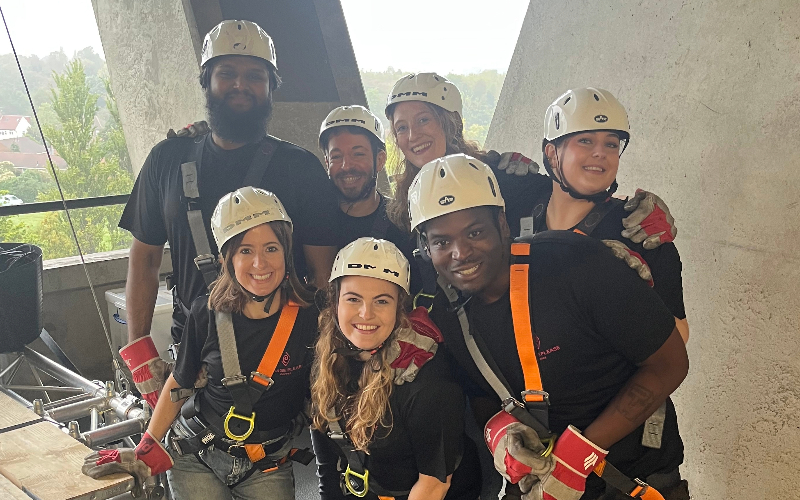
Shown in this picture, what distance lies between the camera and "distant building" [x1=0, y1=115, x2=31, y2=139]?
33.5ft

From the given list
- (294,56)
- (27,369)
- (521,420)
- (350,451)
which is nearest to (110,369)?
(27,369)

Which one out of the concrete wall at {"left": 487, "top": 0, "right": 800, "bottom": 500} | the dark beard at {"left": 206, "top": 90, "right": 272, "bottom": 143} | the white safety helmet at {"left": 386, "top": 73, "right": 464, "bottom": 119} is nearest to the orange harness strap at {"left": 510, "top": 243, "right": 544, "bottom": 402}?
the white safety helmet at {"left": 386, "top": 73, "right": 464, "bottom": 119}

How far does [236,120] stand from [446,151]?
3.52 feet

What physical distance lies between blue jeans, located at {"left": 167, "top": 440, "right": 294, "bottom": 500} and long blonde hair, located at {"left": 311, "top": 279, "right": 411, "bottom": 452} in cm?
39

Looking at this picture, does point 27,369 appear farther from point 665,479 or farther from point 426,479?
point 665,479

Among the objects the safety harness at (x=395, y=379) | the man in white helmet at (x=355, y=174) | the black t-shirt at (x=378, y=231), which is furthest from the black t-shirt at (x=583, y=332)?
the man in white helmet at (x=355, y=174)

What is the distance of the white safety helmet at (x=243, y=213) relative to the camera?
96.1 inches

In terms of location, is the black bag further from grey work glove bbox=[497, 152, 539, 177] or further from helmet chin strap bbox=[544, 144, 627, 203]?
helmet chin strap bbox=[544, 144, 627, 203]

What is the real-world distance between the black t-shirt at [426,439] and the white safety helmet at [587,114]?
114cm

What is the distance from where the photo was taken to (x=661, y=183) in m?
3.69

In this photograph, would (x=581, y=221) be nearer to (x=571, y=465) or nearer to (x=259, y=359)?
(x=571, y=465)

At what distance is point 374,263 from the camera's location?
7.30ft

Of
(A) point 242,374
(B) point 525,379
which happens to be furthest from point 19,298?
(B) point 525,379

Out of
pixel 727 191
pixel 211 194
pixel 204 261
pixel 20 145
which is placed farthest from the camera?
pixel 20 145
